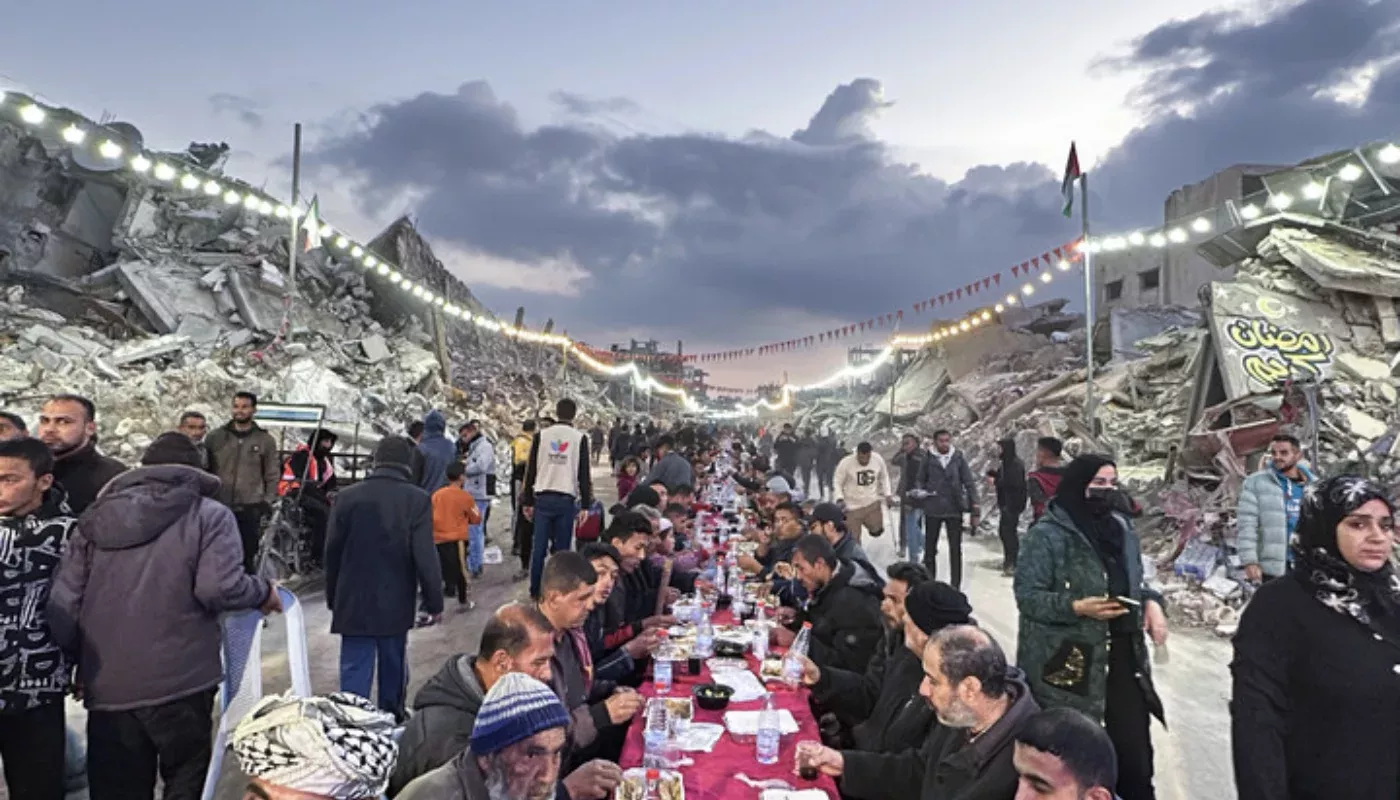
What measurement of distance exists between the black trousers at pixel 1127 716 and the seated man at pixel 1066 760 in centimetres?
213

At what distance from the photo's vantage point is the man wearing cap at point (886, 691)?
10.6 ft

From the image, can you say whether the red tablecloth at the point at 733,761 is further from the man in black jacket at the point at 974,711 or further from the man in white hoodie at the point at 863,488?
the man in white hoodie at the point at 863,488

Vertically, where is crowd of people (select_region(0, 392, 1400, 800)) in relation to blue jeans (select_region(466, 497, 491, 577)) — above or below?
above

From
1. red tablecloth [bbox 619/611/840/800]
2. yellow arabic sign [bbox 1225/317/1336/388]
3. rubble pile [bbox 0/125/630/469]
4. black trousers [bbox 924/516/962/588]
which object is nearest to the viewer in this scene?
red tablecloth [bbox 619/611/840/800]

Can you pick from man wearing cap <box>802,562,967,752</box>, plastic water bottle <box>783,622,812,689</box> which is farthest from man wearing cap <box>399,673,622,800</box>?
plastic water bottle <box>783,622,812,689</box>

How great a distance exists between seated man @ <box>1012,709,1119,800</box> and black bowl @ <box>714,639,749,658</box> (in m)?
2.56

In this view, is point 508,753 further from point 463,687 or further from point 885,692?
point 885,692

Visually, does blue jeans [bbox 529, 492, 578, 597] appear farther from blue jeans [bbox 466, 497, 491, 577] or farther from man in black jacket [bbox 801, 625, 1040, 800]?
man in black jacket [bbox 801, 625, 1040, 800]

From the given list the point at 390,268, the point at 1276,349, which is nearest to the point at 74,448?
the point at 390,268

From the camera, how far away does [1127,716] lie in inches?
147

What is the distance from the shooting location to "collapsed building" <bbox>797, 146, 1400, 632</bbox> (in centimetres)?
988

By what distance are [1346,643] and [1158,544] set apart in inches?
378

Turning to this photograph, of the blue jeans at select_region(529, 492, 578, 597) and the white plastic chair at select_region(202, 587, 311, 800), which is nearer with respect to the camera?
the white plastic chair at select_region(202, 587, 311, 800)

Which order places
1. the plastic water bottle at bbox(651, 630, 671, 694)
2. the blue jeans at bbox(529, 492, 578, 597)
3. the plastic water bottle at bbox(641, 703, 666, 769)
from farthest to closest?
the blue jeans at bbox(529, 492, 578, 597) < the plastic water bottle at bbox(651, 630, 671, 694) < the plastic water bottle at bbox(641, 703, 666, 769)
